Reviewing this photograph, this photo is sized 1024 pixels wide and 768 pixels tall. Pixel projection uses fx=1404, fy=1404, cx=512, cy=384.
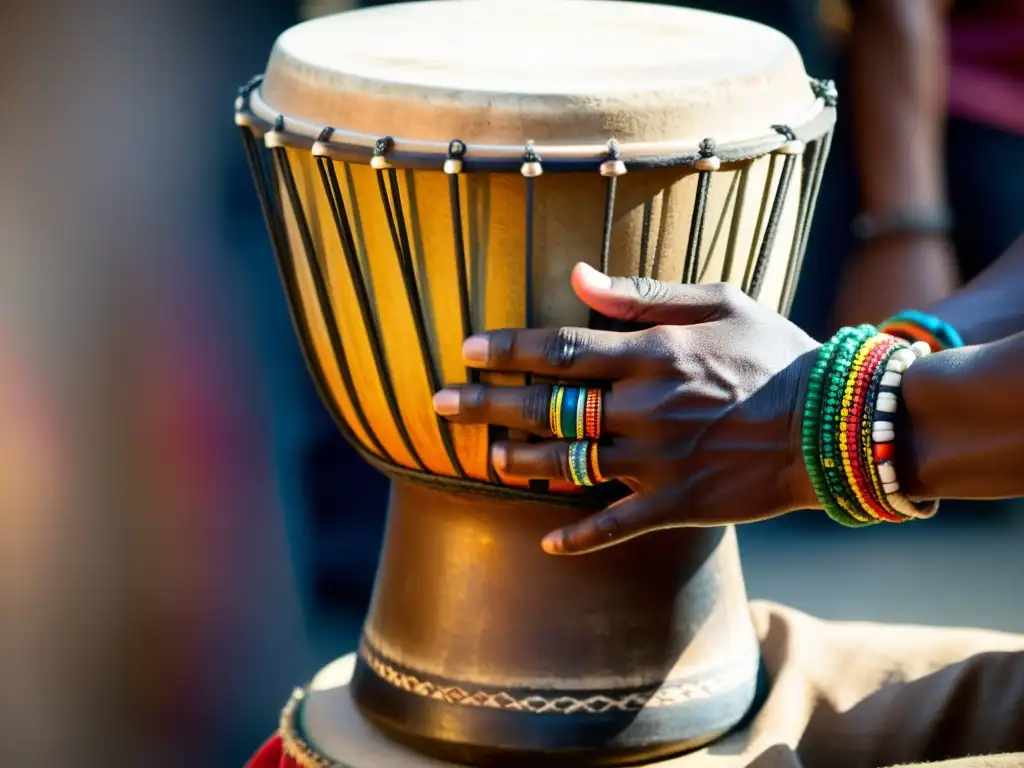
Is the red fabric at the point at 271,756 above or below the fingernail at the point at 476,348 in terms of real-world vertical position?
below

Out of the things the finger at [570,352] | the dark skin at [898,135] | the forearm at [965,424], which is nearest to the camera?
the forearm at [965,424]

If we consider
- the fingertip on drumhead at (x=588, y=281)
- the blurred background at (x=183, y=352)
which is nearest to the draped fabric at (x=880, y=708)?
the fingertip on drumhead at (x=588, y=281)

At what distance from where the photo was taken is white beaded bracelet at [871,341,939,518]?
108 cm

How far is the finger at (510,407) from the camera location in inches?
46.2

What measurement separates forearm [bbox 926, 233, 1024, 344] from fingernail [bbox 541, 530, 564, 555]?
51 cm

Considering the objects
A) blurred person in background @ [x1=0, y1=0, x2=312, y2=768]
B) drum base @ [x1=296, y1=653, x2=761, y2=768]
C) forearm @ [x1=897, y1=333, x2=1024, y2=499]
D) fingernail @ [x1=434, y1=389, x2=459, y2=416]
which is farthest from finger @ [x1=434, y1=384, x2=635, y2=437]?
blurred person in background @ [x1=0, y1=0, x2=312, y2=768]

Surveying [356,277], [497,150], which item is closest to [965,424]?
[497,150]

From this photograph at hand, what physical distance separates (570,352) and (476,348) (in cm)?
9

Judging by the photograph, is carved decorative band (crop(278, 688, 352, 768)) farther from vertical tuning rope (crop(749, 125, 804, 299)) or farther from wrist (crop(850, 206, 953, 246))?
wrist (crop(850, 206, 953, 246))

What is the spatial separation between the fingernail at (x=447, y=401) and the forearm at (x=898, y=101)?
149 cm

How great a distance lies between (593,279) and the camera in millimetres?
1169

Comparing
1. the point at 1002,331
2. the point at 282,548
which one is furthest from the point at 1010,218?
the point at 282,548

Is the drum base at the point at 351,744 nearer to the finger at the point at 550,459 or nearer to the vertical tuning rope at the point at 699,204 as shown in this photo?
the finger at the point at 550,459

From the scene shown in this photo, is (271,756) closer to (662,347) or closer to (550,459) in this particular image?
(550,459)
